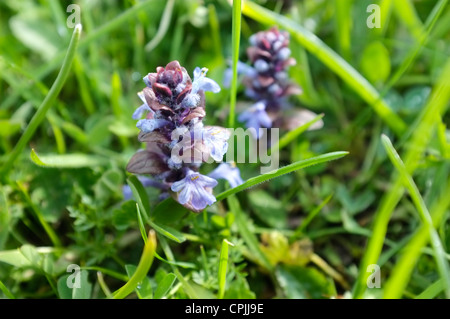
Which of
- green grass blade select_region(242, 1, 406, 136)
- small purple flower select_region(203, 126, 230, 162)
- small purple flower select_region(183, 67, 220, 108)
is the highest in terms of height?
green grass blade select_region(242, 1, 406, 136)

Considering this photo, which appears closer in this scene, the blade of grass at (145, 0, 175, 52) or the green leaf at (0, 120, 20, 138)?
the green leaf at (0, 120, 20, 138)

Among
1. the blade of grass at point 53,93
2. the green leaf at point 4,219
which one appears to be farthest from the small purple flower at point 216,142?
the green leaf at point 4,219

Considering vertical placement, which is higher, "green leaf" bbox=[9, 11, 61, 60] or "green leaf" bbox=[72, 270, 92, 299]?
"green leaf" bbox=[9, 11, 61, 60]

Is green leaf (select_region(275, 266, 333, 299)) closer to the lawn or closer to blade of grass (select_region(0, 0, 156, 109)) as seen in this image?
the lawn

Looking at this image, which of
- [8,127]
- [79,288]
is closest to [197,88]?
[79,288]

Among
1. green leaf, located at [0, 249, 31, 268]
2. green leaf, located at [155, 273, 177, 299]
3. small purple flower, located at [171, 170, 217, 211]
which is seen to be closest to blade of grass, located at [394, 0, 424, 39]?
small purple flower, located at [171, 170, 217, 211]

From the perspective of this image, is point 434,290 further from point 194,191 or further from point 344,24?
point 344,24

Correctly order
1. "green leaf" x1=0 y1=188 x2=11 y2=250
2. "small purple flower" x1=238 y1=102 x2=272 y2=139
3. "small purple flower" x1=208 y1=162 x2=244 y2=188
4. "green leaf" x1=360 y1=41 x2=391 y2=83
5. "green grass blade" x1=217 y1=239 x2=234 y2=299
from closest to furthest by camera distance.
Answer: "green grass blade" x1=217 y1=239 x2=234 y2=299 < "small purple flower" x1=208 y1=162 x2=244 y2=188 < "green leaf" x1=0 y1=188 x2=11 y2=250 < "small purple flower" x1=238 y1=102 x2=272 y2=139 < "green leaf" x1=360 y1=41 x2=391 y2=83
